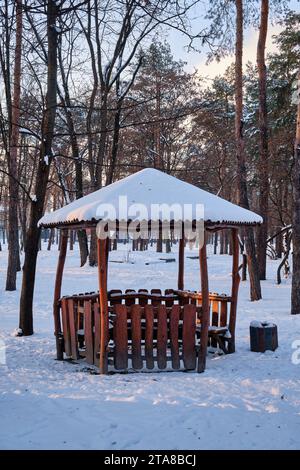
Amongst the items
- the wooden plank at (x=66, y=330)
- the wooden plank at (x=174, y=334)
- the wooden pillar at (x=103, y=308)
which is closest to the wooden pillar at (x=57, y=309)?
the wooden plank at (x=66, y=330)

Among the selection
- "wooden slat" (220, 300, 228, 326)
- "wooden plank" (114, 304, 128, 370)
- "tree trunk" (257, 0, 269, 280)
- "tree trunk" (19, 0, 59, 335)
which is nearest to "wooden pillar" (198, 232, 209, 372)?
"wooden plank" (114, 304, 128, 370)

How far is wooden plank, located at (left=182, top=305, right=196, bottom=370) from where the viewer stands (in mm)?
7562

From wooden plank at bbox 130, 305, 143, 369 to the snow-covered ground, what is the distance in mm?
373

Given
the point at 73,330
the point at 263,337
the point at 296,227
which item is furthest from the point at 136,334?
the point at 296,227

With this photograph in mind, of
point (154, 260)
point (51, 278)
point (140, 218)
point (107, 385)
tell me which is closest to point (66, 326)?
point (107, 385)

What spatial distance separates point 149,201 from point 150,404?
308 cm

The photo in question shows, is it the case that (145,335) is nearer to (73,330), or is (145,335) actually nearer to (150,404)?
(73,330)

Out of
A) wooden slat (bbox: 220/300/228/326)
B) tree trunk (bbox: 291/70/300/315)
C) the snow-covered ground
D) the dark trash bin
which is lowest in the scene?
the snow-covered ground

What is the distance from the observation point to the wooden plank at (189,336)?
756cm

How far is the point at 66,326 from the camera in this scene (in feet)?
27.3

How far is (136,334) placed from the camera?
7480 millimetres

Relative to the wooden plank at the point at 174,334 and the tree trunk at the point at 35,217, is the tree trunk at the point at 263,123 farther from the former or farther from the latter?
the wooden plank at the point at 174,334

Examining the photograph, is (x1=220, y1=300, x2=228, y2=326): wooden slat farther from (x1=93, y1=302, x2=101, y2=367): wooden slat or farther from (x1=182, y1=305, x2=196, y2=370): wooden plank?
(x1=93, y1=302, x2=101, y2=367): wooden slat

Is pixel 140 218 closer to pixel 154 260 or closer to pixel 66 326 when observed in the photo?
pixel 66 326
